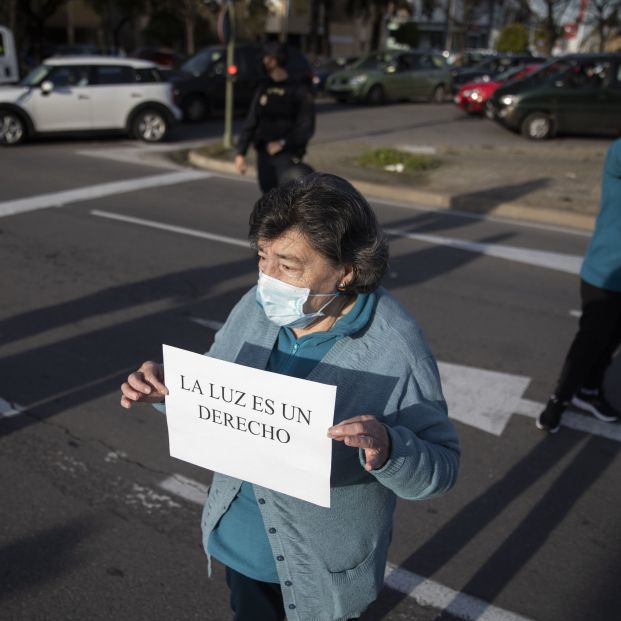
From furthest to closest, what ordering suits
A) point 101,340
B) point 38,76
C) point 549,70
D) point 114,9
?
1. point 114,9
2. point 549,70
3. point 38,76
4. point 101,340

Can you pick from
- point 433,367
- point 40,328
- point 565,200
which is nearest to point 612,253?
point 433,367

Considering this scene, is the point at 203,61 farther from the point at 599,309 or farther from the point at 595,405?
the point at 599,309

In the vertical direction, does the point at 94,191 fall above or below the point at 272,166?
below

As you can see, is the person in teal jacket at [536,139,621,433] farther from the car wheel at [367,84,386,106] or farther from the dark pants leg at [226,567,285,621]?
the car wheel at [367,84,386,106]

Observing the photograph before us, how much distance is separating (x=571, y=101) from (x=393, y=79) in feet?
31.9

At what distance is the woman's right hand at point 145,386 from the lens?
2.06m

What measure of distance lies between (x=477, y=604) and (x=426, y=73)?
82.2 feet

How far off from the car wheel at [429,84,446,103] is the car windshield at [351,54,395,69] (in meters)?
1.91

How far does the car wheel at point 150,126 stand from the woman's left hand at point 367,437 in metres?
15.3

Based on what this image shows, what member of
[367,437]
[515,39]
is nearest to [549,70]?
[367,437]

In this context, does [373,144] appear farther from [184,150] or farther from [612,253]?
[612,253]

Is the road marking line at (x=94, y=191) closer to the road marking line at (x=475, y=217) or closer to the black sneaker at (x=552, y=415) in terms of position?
the road marking line at (x=475, y=217)

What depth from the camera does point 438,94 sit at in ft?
88.1

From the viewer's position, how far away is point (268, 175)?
814 centimetres
